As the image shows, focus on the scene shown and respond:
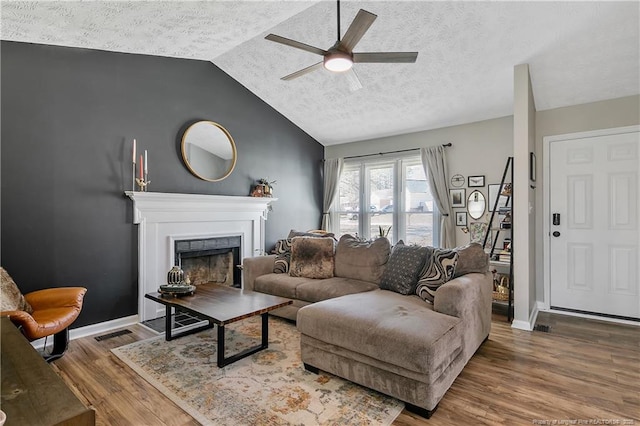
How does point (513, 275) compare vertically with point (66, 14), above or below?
below

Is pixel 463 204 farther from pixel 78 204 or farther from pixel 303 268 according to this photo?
pixel 78 204

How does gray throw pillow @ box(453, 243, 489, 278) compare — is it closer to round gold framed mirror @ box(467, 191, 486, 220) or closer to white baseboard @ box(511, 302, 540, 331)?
white baseboard @ box(511, 302, 540, 331)

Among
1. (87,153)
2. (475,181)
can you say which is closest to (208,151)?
(87,153)

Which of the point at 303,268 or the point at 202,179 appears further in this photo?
the point at 202,179

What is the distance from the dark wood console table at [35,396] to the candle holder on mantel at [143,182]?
2.47m

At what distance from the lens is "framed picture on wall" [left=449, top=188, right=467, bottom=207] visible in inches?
186

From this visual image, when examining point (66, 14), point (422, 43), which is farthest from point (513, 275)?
point (66, 14)

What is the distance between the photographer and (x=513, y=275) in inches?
145

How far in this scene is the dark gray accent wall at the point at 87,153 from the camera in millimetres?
2865

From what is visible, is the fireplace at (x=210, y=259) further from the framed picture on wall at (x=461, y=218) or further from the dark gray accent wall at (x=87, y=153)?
the framed picture on wall at (x=461, y=218)

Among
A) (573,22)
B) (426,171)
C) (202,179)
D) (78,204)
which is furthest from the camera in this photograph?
(426,171)

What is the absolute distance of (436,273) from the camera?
2.71 metres

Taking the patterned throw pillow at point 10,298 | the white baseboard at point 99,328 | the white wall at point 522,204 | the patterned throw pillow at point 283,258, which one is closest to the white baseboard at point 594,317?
the white wall at point 522,204

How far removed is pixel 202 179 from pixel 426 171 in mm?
3258
